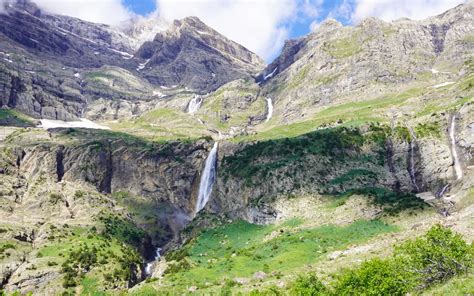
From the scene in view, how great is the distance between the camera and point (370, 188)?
11956 centimetres

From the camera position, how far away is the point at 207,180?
168 meters

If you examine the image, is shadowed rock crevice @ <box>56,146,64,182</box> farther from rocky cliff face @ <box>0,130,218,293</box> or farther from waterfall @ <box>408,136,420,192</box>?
waterfall @ <box>408,136,420,192</box>

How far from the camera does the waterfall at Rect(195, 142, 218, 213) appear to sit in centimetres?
16125

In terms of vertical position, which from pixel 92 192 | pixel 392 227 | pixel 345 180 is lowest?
pixel 392 227

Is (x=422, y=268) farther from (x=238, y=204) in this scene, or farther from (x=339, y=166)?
(x=238, y=204)

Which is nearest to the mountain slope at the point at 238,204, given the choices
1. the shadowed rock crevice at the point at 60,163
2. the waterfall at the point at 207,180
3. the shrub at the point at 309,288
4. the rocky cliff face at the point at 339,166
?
the shrub at the point at 309,288

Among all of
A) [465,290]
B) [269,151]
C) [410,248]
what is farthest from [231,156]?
[465,290]

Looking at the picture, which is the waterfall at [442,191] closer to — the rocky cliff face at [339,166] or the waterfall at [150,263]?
the rocky cliff face at [339,166]

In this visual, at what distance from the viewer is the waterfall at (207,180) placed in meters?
161

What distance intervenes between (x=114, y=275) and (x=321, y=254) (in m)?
50.0

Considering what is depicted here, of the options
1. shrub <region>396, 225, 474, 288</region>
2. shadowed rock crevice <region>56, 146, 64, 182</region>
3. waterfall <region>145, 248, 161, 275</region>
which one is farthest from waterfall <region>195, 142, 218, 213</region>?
shrub <region>396, 225, 474, 288</region>

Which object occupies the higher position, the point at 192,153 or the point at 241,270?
the point at 192,153

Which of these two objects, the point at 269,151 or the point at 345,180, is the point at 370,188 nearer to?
the point at 345,180

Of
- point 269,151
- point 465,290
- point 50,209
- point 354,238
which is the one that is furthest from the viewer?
point 269,151
